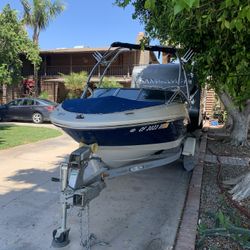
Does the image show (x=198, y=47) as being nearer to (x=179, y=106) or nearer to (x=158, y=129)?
(x=179, y=106)

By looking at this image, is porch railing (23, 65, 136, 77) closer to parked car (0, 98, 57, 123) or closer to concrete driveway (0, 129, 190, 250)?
parked car (0, 98, 57, 123)

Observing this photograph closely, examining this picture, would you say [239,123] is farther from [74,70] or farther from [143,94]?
[74,70]

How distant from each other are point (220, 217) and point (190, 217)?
0.65 m

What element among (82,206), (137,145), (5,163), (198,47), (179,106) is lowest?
(5,163)

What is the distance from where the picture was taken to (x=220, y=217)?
4.08 meters

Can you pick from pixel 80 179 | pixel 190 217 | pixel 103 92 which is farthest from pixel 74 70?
pixel 80 179

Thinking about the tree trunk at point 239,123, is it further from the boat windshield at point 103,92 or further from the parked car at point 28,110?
the parked car at point 28,110

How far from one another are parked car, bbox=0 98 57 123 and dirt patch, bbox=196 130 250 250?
1215cm

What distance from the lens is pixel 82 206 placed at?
12.5 feet

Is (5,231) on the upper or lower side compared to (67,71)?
lower

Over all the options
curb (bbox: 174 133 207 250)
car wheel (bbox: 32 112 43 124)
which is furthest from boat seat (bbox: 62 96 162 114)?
car wheel (bbox: 32 112 43 124)

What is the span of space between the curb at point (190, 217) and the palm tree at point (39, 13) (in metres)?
23.2

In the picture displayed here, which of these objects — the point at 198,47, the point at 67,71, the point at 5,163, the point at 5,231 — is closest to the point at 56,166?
the point at 5,163

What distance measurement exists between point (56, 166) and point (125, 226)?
3699 millimetres
